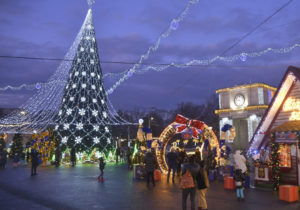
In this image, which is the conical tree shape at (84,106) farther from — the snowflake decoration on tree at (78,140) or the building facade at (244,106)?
the building facade at (244,106)

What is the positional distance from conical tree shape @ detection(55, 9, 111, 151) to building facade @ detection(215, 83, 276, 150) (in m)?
17.3

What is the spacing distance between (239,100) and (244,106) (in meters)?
1.13

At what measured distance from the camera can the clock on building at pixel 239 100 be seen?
3551 centimetres

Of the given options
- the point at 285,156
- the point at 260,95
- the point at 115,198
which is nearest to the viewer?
the point at 115,198

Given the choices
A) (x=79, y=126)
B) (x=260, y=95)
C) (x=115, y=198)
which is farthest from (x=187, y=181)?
(x=260, y=95)

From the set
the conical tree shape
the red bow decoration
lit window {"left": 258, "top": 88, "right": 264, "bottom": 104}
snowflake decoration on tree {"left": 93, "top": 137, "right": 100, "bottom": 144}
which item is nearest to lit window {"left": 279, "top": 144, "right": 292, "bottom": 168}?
the red bow decoration

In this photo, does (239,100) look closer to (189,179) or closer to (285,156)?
(285,156)

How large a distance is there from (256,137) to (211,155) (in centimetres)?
255

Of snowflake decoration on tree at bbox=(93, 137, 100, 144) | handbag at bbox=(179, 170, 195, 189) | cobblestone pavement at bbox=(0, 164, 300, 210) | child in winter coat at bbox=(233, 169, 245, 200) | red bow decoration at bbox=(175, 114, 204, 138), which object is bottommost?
cobblestone pavement at bbox=(0, 164, 300, 210)

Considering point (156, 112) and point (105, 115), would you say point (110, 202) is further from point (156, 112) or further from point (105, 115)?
point (156, 112)

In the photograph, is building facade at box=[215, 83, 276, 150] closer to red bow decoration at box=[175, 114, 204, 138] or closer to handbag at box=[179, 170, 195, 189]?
red bow decoration at box=[175, 114, 204, 138]

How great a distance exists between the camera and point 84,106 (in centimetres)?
2505

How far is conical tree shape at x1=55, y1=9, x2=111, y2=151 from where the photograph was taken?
80.3 ft

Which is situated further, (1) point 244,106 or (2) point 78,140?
(1) point 244,106
